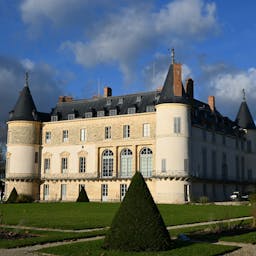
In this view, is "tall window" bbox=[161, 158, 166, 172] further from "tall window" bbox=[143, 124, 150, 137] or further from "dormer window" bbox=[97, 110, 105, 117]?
"dormer window" bbox=[97, 110, 105, 117]

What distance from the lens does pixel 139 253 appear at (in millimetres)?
10703

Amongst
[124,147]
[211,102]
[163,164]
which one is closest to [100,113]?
[124,147]

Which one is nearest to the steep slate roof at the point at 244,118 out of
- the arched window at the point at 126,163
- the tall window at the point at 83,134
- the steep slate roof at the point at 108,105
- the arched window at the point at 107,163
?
the steep slate roof at the point at 108,105

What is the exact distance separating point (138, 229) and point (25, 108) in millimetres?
41635

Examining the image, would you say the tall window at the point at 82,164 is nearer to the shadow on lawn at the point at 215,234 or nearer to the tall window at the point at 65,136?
the tall window at the point at 65,136

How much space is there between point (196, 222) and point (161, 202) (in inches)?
882

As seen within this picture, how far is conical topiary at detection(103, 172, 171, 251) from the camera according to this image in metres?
11.0

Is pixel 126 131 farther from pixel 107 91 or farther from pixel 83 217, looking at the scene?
pixel 83 217

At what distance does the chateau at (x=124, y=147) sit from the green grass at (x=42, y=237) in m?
27.3

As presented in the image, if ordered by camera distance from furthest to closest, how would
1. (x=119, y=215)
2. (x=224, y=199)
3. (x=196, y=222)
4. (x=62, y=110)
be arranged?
(x=62, y=110)
(x=224, y=199)
(x=196, y=222)
(x=119, y=215)

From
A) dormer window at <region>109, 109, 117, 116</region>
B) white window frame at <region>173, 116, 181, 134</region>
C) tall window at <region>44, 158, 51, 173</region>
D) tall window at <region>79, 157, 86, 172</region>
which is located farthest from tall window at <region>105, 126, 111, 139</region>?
white window frame at <region>173, 116, 181, 134</region>

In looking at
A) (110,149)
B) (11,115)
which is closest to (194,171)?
(110,149)

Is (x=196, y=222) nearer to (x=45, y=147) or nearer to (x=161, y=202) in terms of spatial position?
(x=161, y=202)

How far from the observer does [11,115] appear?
171 ft
